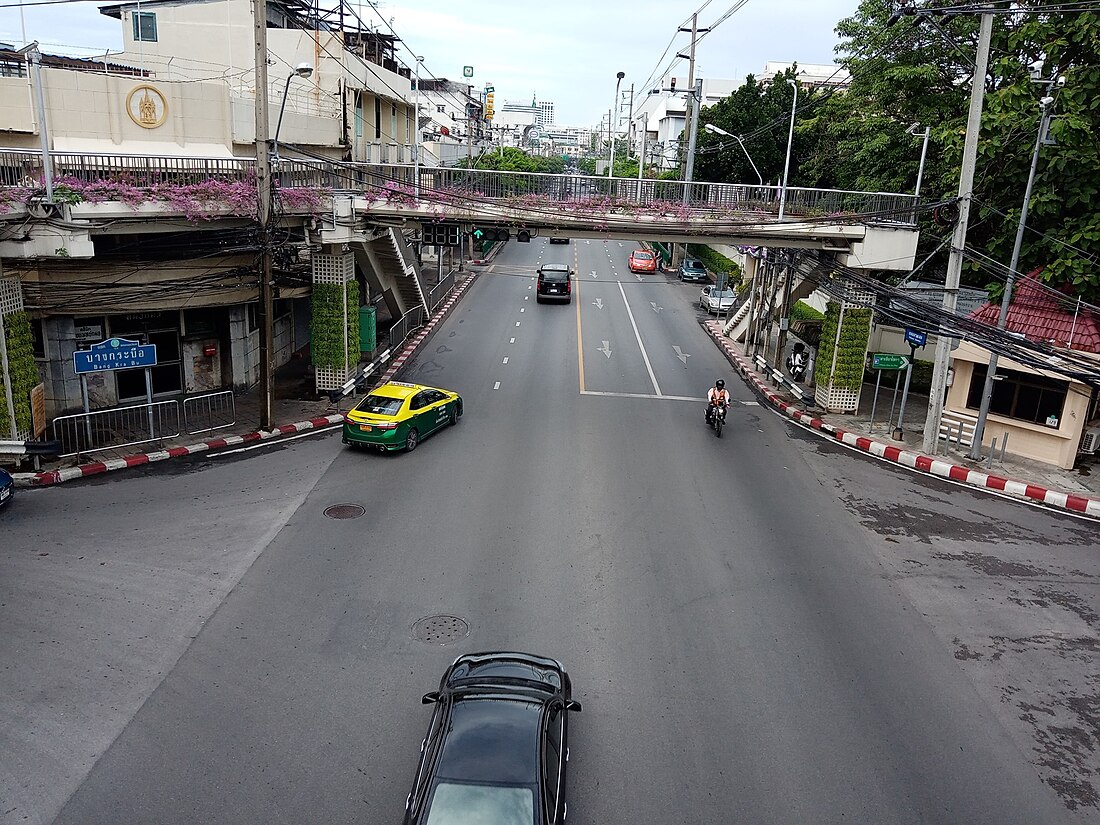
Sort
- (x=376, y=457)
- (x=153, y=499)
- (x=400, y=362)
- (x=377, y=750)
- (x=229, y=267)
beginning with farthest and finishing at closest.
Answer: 1. (x=400, y=362)
2. (x=229, y=267)
3. (x=376, y=457)
4. (x=153, y=499)
5. (x=377, y=750)

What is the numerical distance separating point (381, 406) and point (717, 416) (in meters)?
8.65

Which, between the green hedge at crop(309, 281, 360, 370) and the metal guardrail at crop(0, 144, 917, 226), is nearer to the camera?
the metal guardrail at crop(0, 144, 917, 226)

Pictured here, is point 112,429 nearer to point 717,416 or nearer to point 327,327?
point 327,327

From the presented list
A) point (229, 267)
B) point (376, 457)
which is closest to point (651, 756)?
point (376, 457)

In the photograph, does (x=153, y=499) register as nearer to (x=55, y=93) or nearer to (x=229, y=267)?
(x=229, y=267)

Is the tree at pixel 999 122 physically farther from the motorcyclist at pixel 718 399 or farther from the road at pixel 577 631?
the road at pixel 577 631

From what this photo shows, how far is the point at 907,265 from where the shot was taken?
885 inches

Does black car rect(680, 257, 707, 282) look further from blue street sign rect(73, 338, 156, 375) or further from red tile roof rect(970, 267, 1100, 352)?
blue street sign rect(73, 338, 156, 375)

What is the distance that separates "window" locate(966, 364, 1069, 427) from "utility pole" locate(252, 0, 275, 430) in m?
17.7

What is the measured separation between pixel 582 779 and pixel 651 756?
33.3 inches

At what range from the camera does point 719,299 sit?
3962cm

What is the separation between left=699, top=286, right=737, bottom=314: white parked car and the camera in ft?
130

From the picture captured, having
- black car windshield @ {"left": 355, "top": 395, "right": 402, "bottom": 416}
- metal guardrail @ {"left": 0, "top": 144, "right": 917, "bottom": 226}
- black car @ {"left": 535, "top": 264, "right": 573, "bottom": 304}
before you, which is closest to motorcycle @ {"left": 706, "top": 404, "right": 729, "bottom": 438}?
metal guardrail @ {"left": 0, "top": 144, "right": 917, "bottom": 226}

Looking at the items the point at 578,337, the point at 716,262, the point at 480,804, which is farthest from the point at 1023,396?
the point at 716,262
